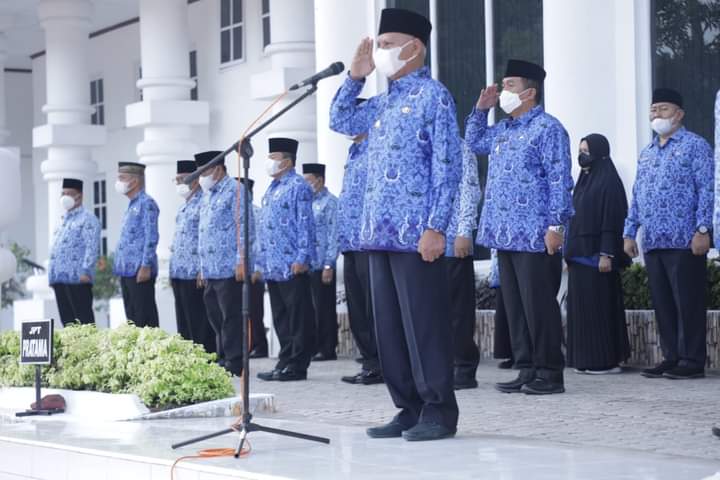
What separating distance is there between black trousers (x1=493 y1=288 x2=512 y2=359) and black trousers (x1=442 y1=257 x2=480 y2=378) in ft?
4.16

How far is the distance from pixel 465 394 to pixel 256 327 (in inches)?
200

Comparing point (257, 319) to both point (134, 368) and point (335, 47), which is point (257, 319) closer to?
point (335, 47)

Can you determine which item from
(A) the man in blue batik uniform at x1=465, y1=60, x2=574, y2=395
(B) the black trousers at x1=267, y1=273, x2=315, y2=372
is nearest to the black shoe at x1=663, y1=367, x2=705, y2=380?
(A) the man in blue batik uniform at x1=465, y1=60, x2=574, y2=395

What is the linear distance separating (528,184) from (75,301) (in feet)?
21.4

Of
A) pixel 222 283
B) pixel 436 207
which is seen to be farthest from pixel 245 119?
pixel 436 207

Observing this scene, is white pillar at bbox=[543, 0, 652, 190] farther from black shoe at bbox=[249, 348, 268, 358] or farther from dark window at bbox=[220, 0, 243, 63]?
dark window at bbox=[220, 0, 243, 63]

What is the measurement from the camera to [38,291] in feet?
61.3

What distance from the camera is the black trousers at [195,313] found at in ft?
37.0

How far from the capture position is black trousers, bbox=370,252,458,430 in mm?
5801

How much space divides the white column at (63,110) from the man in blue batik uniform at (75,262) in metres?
5.04

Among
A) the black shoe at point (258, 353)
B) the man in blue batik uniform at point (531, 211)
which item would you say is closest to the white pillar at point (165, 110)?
the black shoe at point (258, 353)

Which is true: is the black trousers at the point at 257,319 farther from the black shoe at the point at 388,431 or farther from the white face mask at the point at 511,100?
the black shoe at the point at 388,431

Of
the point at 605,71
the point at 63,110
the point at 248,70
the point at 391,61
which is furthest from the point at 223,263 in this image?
the point at 63,110

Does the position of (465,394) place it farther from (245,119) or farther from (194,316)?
(245,119)
